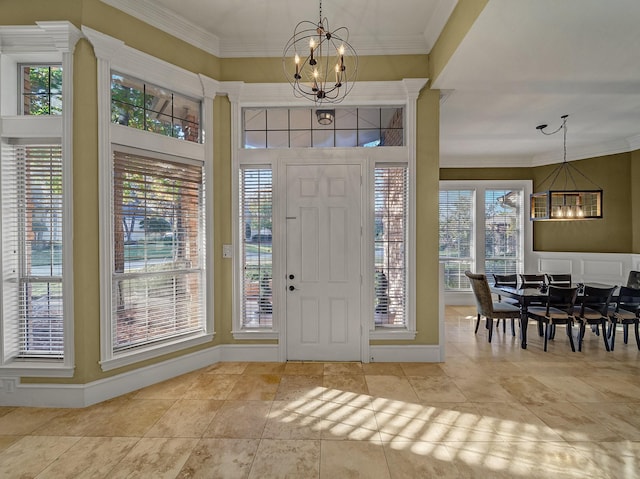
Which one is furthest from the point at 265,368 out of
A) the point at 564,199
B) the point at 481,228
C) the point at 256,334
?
the point at 481,228

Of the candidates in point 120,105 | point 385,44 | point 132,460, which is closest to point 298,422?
point 132,460

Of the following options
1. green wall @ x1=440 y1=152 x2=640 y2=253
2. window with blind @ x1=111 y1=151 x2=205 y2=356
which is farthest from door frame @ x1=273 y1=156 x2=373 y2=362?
green wall @ x1=440 y1=152 x2=640 y2=253

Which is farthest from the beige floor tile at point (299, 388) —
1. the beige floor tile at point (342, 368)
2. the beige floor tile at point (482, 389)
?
the beige floor tile at point (482, 389)

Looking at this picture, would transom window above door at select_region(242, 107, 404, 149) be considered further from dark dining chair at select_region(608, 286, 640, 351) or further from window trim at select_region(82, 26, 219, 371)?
dark dining chair at select_region(608, 286, 640, 351)

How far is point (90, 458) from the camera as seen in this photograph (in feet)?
6.85

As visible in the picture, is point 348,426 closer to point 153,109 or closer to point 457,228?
point 153,109

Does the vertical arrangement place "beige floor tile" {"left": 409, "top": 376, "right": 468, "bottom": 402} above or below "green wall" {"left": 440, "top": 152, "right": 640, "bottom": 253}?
below

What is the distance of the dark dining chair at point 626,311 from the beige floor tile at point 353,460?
3.96m

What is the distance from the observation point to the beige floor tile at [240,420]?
7.67 ft

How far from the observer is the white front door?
3.57m

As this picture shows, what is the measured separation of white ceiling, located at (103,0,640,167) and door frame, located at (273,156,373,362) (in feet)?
4.00

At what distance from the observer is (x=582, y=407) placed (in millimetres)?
2684

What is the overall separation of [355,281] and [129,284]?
90.7 inches

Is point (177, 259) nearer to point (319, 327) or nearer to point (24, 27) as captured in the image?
point (319, 327)
